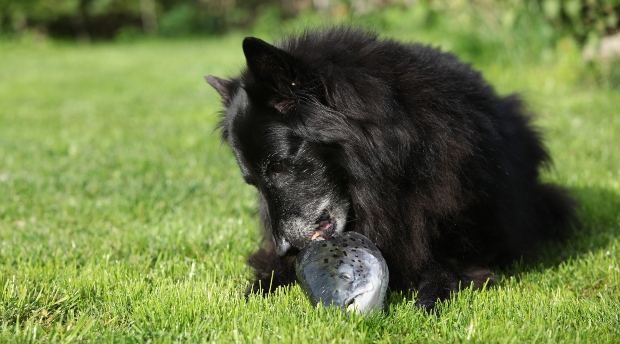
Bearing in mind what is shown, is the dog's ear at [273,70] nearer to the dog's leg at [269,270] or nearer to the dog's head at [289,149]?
the dog's head at [289,149]

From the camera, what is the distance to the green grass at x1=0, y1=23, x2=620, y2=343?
2.40 m

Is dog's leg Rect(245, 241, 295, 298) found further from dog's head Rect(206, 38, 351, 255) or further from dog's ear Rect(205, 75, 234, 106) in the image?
dog's ear Rect(205, 75, 234, 106)

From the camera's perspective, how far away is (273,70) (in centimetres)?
262

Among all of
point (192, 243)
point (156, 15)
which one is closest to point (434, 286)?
point (192, 243)

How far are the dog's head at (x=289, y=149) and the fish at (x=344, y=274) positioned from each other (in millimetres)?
203

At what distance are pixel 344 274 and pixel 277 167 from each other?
0.65 meters

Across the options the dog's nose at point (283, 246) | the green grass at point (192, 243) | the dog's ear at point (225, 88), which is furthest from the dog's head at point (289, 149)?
the green grass at point (192, 243)

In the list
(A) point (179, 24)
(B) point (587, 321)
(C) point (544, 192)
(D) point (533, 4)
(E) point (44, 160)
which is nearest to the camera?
(B) point (587, 321)

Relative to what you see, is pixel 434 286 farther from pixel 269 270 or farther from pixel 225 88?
pixel 225 88

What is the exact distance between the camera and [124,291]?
2807 millimetres

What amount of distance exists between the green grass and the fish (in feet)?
0.29

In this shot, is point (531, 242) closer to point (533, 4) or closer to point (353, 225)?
point (353, 225)

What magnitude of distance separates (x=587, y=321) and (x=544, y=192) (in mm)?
1547

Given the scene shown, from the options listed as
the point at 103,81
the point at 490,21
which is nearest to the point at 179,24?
the point at 103,81
